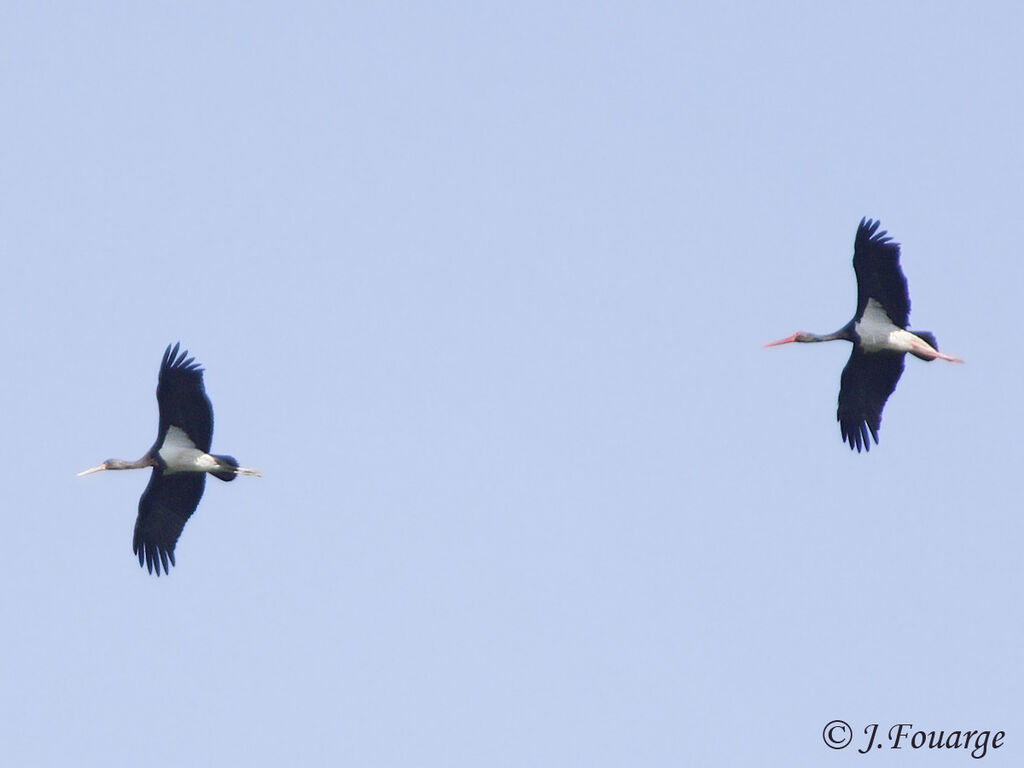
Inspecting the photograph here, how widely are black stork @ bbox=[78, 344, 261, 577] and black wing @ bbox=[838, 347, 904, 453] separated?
26.0ft

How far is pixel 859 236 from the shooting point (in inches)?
868

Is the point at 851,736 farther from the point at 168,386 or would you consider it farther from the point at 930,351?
the point at 168,386

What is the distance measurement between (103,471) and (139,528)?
1.22m

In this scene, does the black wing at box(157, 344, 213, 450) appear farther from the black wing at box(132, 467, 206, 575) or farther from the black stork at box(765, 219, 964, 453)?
the black stork at box(765, 219, 964, 453)

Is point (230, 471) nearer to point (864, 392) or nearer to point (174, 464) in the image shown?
point (174, 464)

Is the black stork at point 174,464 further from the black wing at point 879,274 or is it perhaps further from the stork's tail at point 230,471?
the black wing at point 879,274

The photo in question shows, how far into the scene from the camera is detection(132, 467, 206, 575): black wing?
23391 mm

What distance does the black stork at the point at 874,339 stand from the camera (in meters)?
22.2

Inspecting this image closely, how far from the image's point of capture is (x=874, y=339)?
22891 mm

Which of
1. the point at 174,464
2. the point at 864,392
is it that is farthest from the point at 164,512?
the point at 864,392

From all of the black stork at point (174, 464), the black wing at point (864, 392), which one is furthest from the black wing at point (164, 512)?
the black wing at point (864, 392)

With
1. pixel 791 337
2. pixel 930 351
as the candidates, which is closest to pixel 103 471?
pixel 791 337

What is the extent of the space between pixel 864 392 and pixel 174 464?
9249mm

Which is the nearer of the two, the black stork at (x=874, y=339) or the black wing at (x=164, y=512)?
the black stork at (x=874, y=339)
